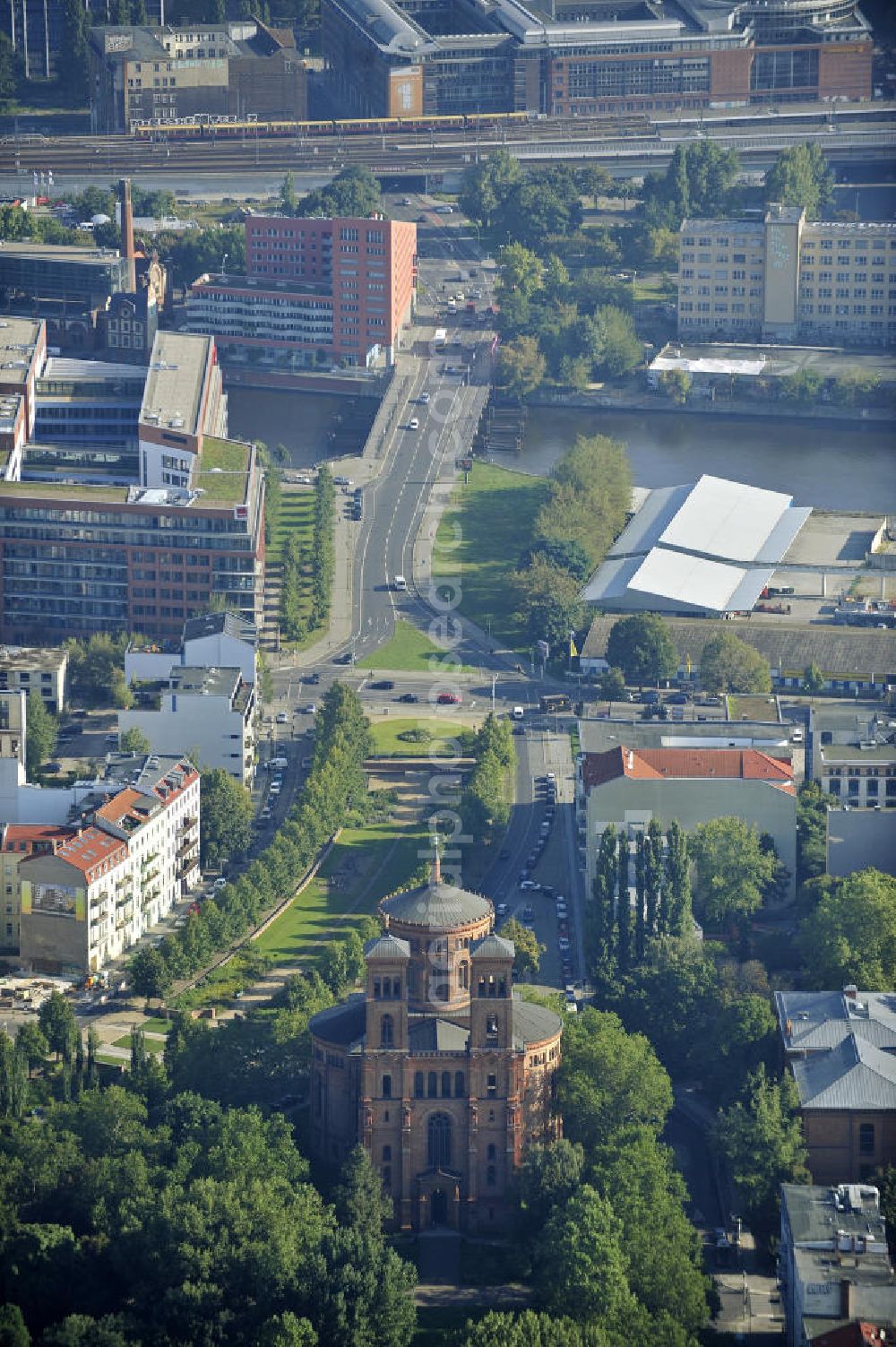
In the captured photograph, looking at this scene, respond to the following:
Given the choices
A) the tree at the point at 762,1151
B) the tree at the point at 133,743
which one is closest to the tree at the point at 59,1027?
the tree at the point at 762,1151

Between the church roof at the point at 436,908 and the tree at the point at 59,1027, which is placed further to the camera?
the tree at the point at 59,1027

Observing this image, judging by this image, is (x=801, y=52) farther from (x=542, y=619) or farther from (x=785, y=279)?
(x=542, y=619)

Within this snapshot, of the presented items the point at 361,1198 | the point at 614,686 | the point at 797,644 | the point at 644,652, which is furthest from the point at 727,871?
the point at 797,644

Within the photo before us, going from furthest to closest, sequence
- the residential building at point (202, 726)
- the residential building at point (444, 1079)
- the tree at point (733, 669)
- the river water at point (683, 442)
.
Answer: the river water at point (683, 442)
the tree at point (733, 669)
the residential building at point (202, 726)
the residential building at point (444, 1079)

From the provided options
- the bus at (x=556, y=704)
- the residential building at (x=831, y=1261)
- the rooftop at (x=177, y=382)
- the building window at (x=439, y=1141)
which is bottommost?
the residential building at (x=831, y=1261)

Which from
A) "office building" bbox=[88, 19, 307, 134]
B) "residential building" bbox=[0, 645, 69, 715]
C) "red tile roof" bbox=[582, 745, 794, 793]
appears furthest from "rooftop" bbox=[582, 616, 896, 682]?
"office building" bbox=[88, 19, 307, 134]

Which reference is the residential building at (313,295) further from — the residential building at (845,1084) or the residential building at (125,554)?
the residential building at (845,1084)
